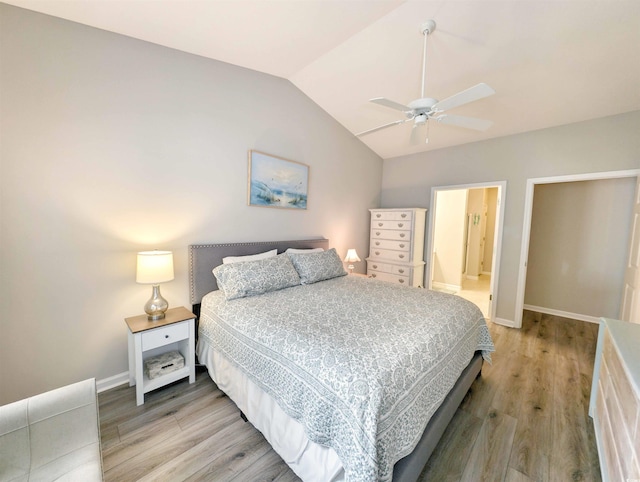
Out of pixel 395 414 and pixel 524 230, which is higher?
pixel 524 230

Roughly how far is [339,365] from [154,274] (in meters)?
1.61

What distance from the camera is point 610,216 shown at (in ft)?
11.2

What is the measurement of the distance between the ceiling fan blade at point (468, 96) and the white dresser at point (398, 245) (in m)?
2.36

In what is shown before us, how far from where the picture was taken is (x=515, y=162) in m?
3.39

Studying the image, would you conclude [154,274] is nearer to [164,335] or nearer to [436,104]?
[164,335]

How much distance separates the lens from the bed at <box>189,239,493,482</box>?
3.53 ft

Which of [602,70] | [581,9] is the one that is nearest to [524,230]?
[602,70]

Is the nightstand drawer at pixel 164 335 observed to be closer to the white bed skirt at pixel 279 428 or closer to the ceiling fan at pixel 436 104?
the white bed skirt at pixel 279 428

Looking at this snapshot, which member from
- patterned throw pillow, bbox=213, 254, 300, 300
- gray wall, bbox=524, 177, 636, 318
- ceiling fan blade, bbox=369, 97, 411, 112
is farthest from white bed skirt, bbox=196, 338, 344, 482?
gray wall, bbox=524, 177, 636, 318

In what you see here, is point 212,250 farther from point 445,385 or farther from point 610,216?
point 610,216

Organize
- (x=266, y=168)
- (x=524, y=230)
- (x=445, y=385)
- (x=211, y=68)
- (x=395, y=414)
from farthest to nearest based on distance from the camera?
(x=524, y=230) < (x=266, y=168) < (x=211, y=68) < (x=445, y=385) < (x=395, y=414)

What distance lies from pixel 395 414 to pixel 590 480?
1.35m

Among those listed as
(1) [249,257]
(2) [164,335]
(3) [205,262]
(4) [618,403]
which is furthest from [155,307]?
(4) [618,403]

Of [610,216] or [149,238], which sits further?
[610,216]
